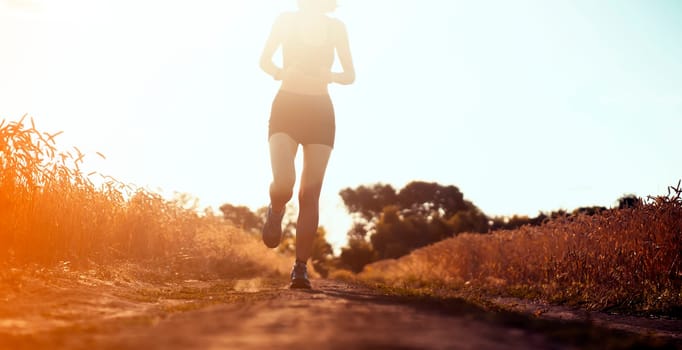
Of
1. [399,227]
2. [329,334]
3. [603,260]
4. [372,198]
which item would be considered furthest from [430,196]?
[329,334]

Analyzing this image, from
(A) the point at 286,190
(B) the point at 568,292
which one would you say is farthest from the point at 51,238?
(B) the point at 568,292

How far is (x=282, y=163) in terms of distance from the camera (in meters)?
5.94

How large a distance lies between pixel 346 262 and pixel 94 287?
3683 cm

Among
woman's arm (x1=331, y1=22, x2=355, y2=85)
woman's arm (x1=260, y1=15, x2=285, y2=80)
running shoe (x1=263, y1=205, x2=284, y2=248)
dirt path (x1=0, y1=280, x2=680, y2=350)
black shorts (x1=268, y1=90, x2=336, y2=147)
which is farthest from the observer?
running shoe (x1=263, y1=205, x2=284, y2=248)

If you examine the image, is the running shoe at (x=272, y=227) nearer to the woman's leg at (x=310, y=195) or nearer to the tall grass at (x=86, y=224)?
the woman's leg at (x=310, y=195)

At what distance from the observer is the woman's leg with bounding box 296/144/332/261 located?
602cm

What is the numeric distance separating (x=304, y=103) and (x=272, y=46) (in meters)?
0.75

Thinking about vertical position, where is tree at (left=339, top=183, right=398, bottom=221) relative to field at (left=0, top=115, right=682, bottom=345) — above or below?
above

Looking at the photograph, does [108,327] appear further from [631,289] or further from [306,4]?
[631,289]

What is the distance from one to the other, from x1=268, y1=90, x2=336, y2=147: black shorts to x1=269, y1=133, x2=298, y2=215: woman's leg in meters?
0.07

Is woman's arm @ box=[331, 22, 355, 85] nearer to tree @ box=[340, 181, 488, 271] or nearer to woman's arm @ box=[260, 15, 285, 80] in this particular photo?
woman's arm @ box=[260, 15, 285, 80]

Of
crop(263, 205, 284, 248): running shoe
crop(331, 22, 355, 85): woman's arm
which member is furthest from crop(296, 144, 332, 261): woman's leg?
crop(331, 22, 355, 85): woman's arm

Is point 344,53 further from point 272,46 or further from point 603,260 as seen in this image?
point 603,260

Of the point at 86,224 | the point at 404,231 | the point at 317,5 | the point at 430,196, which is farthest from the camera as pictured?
the point at 430,196
